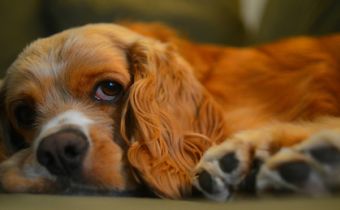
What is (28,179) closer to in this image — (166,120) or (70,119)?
(70,119)

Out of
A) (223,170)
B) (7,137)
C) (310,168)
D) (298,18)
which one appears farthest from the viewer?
(298,18)

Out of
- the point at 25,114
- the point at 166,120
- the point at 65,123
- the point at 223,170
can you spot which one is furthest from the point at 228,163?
the point at 25,114

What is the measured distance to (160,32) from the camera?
1.87 m

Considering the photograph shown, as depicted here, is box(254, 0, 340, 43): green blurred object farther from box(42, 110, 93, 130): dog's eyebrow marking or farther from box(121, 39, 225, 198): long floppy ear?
box(42, 110, 93, 130): dog's eyebrow marking

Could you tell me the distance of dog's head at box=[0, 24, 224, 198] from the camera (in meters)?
1.11

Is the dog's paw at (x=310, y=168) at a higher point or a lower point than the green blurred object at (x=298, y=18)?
lower

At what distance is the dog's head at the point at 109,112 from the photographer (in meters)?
1.11

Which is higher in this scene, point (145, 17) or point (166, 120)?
point (145, 17)

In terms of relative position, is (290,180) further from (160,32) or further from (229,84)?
(160,32)

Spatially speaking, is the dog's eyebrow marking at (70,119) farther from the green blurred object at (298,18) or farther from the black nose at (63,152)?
the green blurred object at (298,18)

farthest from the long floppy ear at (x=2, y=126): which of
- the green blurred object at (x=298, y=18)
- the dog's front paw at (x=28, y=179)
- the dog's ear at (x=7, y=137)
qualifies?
the green blurred object at (x=298, y=18)

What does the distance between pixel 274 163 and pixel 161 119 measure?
386 millimetres

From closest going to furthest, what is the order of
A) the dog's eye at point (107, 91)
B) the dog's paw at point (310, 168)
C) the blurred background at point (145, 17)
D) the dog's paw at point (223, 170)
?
the dog's paw at point (310, 168)
the dog's paw at point (223, 170)
the dog's eye at point (107, 91)
the blurred background at point (145, 17)

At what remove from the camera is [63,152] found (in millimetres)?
1068
